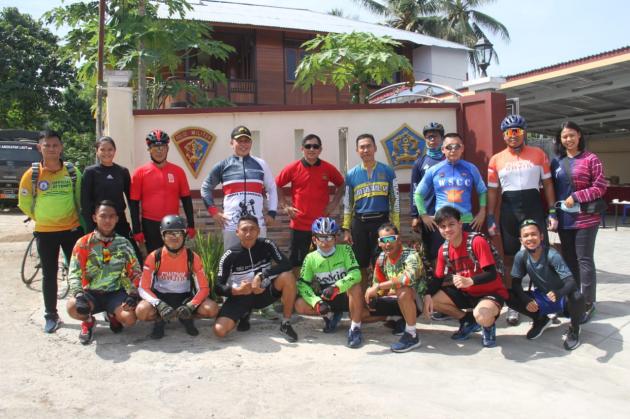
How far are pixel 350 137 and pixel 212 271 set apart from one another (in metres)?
2.27

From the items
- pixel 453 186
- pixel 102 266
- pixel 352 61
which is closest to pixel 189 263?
pixel 102 266

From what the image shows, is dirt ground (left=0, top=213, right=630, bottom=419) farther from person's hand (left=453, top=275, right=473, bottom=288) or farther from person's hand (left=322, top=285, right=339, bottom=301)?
person's hand (left=453, top=275, right=473, bottom=288)

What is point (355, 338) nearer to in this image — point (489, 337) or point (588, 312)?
point (489, 337)

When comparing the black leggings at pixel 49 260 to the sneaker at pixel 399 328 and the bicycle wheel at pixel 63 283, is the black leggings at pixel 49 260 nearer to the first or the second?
the bicycle wheel at pixel 63 283

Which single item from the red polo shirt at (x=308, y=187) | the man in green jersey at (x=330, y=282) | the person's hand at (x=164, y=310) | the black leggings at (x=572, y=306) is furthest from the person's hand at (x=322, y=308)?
the black leggings at (x=572, y=306)

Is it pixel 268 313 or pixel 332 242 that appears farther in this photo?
pixel 268 313

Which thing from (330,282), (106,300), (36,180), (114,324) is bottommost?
(114,324)

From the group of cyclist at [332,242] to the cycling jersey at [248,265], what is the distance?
1cm

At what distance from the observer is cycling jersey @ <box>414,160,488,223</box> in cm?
489

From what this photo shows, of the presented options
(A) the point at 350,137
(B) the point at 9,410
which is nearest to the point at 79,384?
(B) the point at 9,410

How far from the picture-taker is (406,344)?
4.36m

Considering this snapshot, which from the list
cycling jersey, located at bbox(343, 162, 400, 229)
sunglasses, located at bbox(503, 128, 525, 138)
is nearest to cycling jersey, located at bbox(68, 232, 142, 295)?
cycling jersey, located at bbox(343, 162, 400, 229)

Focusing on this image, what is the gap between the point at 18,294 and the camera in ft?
21.3

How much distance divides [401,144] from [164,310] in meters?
3.35
